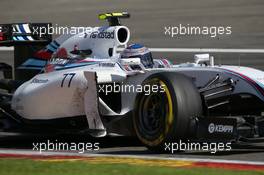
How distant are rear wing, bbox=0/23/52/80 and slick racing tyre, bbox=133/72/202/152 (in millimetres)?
3153

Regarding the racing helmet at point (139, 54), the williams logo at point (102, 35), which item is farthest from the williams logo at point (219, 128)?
the williams logo at point (102, 35)

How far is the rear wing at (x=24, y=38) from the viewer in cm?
1356

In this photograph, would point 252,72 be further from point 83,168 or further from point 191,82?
point 83,168

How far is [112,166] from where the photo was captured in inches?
362

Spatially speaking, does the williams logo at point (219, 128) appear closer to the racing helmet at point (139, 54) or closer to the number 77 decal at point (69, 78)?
the racing helmet at point (139, 54)

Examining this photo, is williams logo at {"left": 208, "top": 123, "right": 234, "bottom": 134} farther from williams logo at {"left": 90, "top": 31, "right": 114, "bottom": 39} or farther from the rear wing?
the rear wing

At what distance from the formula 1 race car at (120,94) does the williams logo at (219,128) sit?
1cm

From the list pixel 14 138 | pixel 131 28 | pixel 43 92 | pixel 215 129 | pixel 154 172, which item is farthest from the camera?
pixel 131 28

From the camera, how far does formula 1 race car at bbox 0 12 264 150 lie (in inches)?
412

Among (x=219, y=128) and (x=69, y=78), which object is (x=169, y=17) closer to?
(x=69, y=78)

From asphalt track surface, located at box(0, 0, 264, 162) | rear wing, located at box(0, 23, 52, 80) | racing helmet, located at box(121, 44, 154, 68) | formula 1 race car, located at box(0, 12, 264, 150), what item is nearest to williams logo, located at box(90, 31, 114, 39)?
formula 1 race car, located at box(0, 12, 264, 150)

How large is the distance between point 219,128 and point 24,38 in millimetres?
4394

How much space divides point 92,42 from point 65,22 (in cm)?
1374

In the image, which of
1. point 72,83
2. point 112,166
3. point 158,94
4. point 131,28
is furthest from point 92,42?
point 131,28
